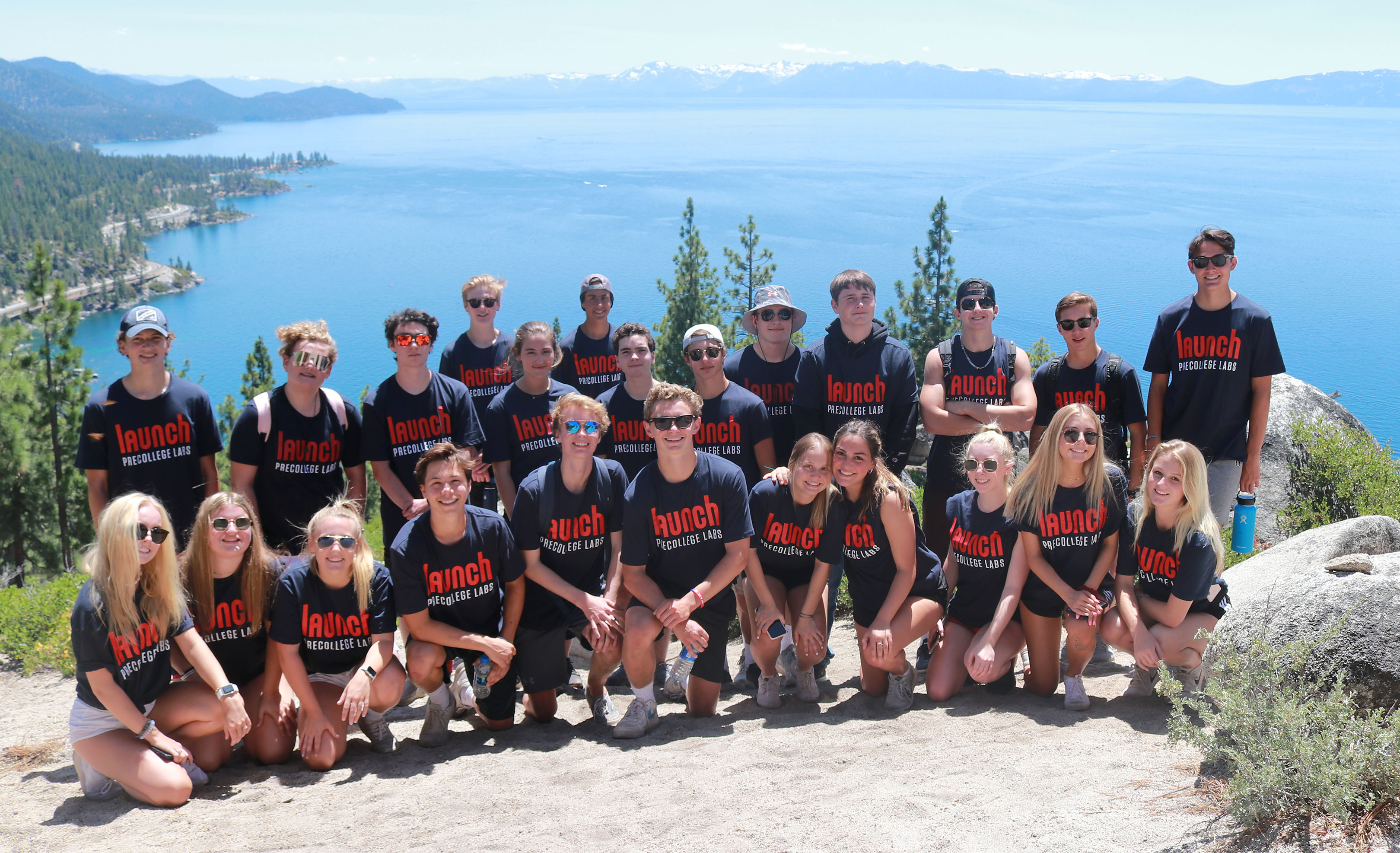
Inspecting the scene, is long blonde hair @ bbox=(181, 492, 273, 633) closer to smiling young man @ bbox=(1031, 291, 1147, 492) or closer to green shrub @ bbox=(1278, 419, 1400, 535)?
smiling young man @ bbox=(1031, 291, 1147, 492)

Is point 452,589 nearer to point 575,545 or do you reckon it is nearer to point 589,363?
point 575,545

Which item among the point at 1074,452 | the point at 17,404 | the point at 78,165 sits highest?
the point at 78,165

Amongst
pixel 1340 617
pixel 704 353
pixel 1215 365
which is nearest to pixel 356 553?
pixel 704 353

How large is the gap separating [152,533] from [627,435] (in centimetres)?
308

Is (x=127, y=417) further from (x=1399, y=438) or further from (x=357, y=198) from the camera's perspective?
(x=357, y=198)

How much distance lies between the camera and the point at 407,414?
635 centimetres

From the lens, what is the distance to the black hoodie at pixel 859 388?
6613 mm

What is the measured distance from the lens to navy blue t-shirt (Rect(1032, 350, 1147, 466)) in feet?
20.9

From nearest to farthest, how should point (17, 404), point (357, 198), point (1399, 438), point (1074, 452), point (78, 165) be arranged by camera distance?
point (1074, 452) < point (17, 404) < point (1399, 438) < point (357, 198) < point (78, 165)

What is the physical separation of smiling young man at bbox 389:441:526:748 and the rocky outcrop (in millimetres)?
4005

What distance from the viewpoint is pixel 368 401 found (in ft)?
20.7

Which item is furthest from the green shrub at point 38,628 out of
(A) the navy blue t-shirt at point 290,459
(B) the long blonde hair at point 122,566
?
(B) the long blonde hair at point 122,566

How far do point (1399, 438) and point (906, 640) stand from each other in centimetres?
5679

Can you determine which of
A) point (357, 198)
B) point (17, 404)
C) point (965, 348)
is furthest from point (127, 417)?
point (357, 198)
